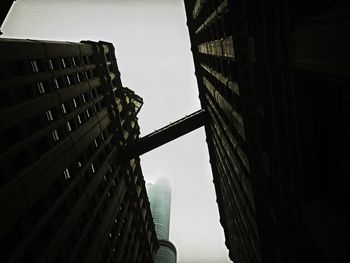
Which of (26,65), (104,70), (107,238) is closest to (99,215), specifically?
(107,238)

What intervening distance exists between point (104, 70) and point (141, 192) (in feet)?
76.0

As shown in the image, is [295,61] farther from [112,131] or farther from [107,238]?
[112,131]

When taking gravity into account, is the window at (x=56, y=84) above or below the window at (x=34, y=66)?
below

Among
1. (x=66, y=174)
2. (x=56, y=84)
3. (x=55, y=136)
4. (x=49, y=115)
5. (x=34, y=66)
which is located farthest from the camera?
(x=56, y=84)

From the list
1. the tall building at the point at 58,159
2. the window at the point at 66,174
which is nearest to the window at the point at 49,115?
the tall building at the point at 58,159

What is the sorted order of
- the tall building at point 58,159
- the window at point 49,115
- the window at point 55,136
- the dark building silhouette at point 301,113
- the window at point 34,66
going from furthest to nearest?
the window at point 55,136 < the window at point 49,115 < the window at point 34,66 < the tall building at point 58,159 < the dark building silhouette at point 301,113

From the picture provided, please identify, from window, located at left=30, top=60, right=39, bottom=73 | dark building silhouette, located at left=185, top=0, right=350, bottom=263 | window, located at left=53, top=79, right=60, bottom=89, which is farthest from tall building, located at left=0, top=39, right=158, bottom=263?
dark building silhouette, located at left=185, top=0, right=350, bottom=263

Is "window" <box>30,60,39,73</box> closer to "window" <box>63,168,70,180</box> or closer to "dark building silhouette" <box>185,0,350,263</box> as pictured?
"window" <box>63,168,70,180</box>

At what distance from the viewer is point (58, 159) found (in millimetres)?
23922

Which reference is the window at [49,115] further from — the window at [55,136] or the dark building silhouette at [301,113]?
the dark building silhouette at [301,113]

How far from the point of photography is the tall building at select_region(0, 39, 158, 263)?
18.5 m

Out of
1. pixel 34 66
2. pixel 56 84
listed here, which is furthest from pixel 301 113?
pixel 56 84

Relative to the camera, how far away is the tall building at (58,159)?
727 inches

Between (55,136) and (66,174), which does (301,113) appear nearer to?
(55,136)
